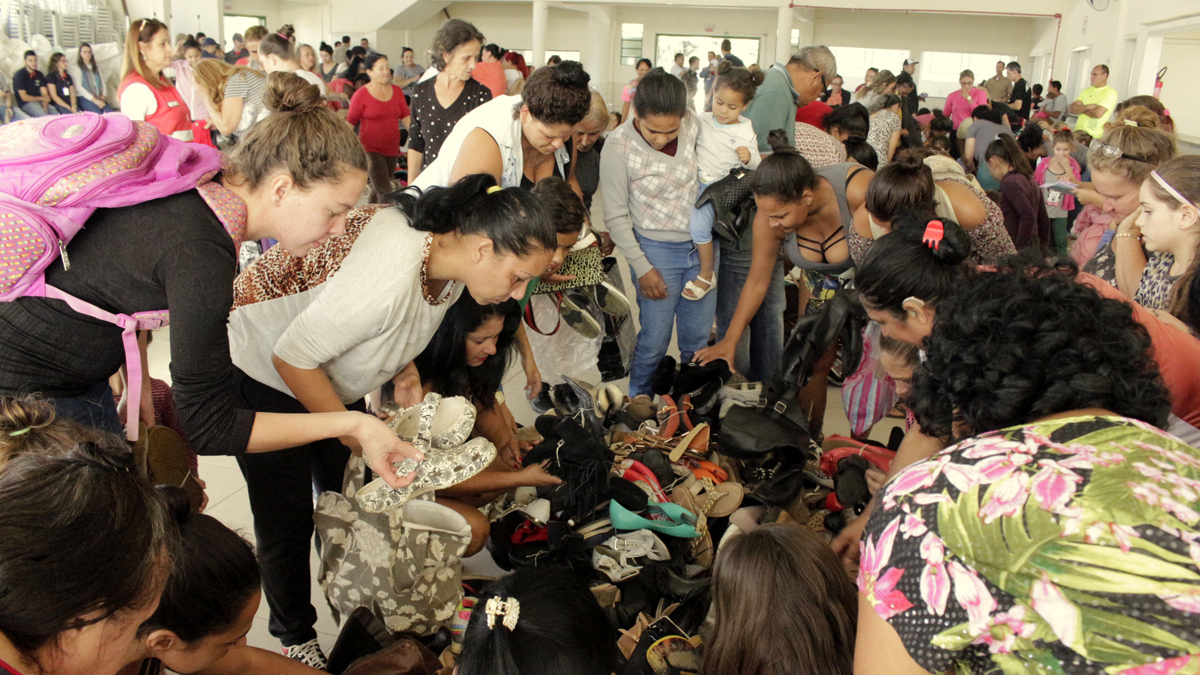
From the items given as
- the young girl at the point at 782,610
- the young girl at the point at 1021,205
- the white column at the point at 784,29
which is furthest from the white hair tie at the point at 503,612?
the white column at the point at 784,29

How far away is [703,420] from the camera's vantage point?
8.82 feet

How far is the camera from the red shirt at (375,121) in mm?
6031

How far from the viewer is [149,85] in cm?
423

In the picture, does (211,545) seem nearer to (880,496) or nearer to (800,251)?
(880,496)

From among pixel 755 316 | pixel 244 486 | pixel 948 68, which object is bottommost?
pixel 244 486

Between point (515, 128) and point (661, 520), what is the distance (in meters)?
1.35

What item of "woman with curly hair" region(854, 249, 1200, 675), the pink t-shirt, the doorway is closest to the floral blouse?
"woman with curly hair" region(854, 249, 1200, 675)

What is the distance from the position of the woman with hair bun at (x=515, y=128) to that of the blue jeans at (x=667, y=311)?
2.39 feet

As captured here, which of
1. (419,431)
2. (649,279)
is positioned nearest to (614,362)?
(649,279)

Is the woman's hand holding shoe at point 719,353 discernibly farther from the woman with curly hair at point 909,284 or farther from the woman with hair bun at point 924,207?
the woman with curly hair at point 909,284

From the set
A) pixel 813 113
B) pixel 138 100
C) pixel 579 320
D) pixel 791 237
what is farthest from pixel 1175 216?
pixel 138 100

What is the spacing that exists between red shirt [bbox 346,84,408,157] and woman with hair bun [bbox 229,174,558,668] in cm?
445

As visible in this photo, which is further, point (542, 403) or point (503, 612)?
point (542, 403)

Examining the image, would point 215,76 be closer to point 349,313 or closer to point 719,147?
point 719,147
